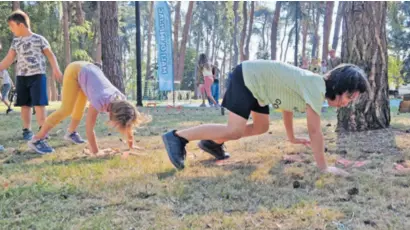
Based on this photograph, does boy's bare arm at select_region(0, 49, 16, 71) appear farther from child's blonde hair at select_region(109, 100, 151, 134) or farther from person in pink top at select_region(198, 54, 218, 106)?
person in pink top at select_region(198, 54, 218, 106)

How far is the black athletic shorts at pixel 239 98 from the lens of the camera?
3111 mm

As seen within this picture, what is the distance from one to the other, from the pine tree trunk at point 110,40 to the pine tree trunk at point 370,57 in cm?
572

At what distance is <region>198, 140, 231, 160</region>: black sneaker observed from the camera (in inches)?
142

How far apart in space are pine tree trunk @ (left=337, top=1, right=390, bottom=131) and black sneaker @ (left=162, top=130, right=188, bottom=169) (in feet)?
8.38

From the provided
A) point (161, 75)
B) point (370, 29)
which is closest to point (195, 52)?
point (161, 75)

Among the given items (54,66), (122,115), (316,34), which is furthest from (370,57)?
(316,34)

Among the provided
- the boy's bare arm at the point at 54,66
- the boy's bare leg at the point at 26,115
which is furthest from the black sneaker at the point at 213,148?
the boy's bare leg at the point at 26,115

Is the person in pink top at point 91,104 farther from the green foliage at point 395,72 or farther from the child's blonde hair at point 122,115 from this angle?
the green foliage at point 395,72

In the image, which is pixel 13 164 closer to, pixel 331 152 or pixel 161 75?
pixel 331 152

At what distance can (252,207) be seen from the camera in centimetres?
234

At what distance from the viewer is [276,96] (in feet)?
10.0

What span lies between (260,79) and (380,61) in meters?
2.50

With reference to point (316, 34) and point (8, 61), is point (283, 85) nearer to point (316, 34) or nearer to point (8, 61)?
point (8, 61)

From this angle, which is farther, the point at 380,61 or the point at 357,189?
the point at 380,61
